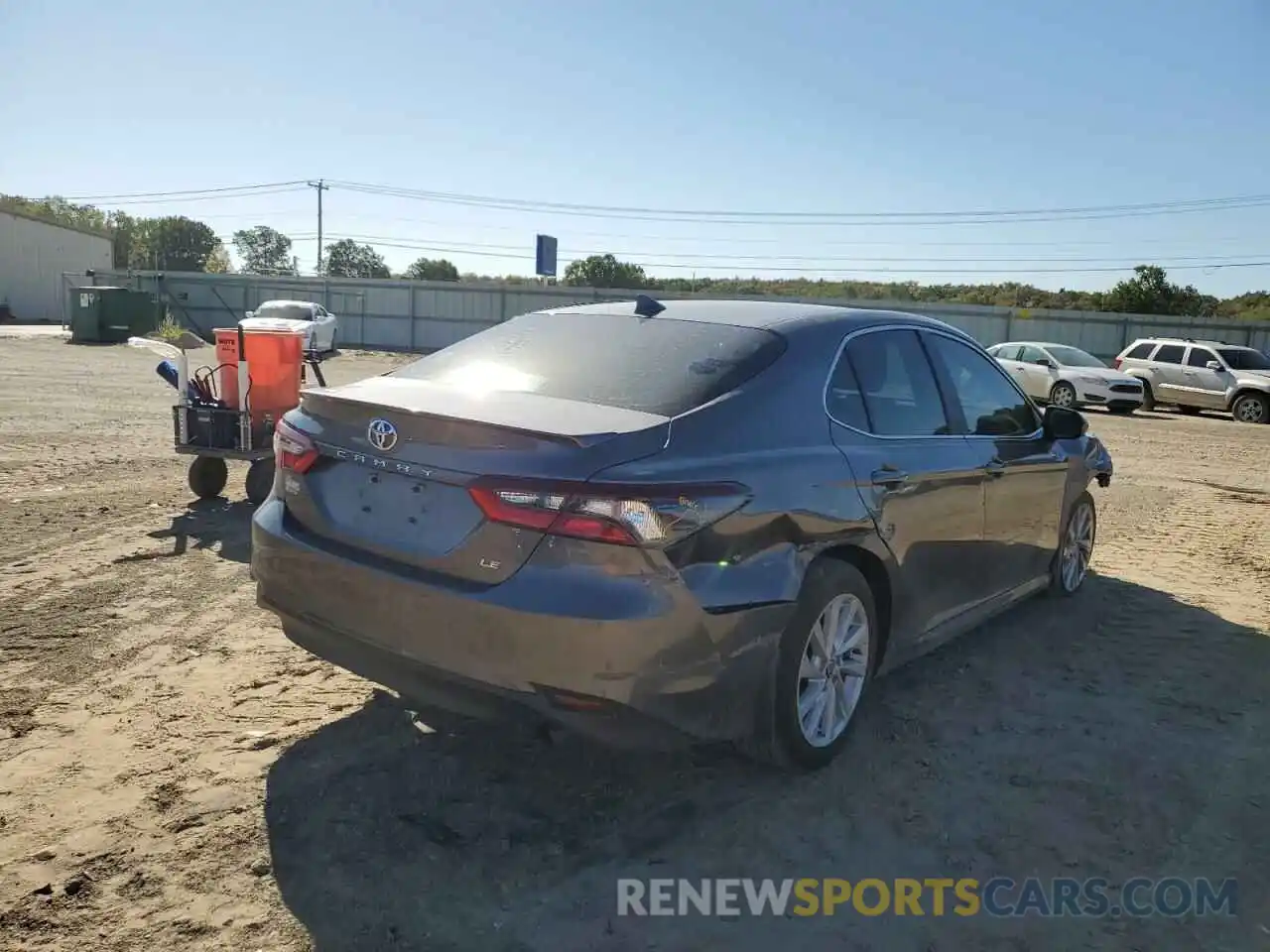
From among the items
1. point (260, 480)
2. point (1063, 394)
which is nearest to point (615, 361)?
point (260, 480)

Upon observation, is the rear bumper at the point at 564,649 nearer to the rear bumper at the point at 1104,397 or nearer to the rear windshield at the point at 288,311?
the rear bumper at the point at 1104,397

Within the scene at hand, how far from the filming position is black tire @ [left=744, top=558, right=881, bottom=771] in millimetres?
3092

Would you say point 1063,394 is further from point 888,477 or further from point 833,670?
point 833,670

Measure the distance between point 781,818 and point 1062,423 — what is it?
10.1 feet

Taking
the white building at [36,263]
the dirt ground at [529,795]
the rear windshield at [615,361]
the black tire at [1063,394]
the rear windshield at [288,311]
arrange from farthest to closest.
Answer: the white building at [36,263], the rear windshield at [288,311], the black tire at [1063,394], the rear windshield at [615,361], the dirt ground at [529,795]

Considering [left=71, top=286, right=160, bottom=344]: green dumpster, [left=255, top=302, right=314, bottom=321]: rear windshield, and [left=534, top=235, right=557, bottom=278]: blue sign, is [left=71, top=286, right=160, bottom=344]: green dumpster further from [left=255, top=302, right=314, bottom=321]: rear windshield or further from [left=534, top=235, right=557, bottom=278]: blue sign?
[left=534, top=235, right=557, bottom=278]: blue sign

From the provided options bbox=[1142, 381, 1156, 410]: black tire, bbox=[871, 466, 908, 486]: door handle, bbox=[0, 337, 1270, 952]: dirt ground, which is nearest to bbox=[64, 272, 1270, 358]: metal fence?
bbox=[1142, 381, 1156, 410]: black tire

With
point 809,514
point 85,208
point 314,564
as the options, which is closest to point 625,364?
point 809,514

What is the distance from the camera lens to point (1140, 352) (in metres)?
22.7

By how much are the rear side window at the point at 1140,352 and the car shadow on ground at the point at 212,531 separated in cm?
2151

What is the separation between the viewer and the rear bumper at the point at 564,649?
265 cm

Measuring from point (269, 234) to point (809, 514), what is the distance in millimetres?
125172

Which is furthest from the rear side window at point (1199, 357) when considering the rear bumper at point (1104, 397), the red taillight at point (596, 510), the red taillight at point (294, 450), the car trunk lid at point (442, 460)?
the red taillight at point (294, 450)

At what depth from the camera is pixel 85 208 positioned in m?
94.0
